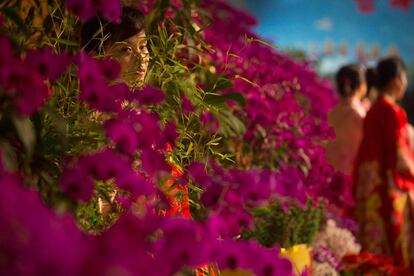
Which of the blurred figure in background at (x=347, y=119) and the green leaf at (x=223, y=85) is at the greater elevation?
the green leaf at (x=223, y=85)

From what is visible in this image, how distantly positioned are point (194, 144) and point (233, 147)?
74 centimetres

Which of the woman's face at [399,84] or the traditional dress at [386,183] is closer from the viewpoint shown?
the traditional dress at [386,183]

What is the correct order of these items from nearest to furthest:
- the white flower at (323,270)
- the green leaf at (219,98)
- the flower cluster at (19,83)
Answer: the flower cluster at (19,83), the green leaf at (219,98), the white flower at (323,270)

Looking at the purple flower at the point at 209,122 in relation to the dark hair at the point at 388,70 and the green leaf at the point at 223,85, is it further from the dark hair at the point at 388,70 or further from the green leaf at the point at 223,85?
the dark hair at the point at 388,70

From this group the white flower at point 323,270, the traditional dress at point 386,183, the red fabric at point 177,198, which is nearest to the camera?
the red fabric at point 177,198

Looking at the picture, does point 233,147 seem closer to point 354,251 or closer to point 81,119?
point 354,251

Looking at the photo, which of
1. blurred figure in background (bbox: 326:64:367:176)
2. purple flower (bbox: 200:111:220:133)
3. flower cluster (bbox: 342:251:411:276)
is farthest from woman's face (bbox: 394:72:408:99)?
purple flower (bbox: 200:111:220:133)

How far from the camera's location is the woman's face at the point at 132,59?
0.84m

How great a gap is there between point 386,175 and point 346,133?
0.58 metres

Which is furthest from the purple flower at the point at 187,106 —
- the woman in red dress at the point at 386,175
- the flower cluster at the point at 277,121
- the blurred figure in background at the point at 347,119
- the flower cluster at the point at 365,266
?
the blurred figure in background at the point at 347,119

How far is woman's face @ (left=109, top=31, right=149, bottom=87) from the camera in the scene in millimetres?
842

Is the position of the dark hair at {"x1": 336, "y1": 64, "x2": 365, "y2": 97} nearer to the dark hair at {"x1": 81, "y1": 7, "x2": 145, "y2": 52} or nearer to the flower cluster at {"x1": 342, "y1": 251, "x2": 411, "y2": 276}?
the flower cluster at {"x1": 342, "y1": 251, "x2": 411, "y2": 276}

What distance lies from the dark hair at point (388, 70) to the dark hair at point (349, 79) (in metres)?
0.39

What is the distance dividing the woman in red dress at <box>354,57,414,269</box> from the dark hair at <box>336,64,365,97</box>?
38 centimetres
